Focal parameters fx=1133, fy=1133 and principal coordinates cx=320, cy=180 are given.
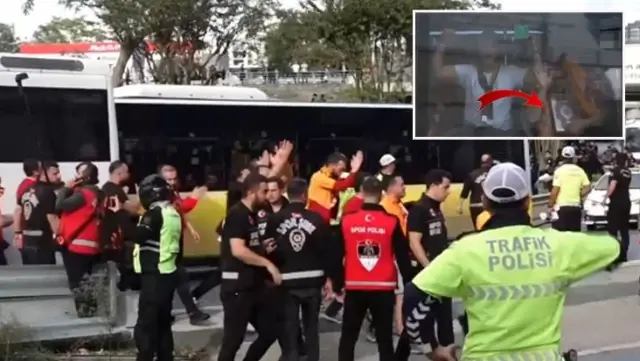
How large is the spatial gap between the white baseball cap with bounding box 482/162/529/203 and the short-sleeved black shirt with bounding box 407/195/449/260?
4.89 metres

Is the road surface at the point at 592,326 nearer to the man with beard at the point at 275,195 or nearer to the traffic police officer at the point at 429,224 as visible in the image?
the traffic police officer at the point at 429,224

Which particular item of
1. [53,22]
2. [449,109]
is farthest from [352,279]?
[53,22]

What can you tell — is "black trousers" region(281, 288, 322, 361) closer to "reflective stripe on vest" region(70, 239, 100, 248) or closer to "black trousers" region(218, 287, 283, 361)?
"black trousers" region(218, 287, 283, 361)

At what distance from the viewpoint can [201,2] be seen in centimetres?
3341

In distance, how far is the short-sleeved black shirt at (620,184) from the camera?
593 inches

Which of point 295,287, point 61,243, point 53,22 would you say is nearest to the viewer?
point 295,287

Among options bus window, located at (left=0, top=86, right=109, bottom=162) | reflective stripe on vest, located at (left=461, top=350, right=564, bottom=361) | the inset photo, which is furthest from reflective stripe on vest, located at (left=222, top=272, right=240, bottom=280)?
the inset photo

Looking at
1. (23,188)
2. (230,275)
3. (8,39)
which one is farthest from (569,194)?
(8,39)

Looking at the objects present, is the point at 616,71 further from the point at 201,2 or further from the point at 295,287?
the point at 201,2

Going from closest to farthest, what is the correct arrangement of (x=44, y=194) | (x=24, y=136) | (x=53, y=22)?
(x=44, y=194) → (x=24, y=136) → (x=53, y=22)

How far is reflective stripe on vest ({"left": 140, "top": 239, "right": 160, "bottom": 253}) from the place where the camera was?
8500mm

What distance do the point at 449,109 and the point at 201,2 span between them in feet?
54.5

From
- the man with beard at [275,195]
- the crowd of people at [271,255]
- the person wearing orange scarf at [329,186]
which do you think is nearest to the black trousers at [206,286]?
the crowd of people at [271,255]

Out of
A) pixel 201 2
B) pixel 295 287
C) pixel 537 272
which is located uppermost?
pixel 201 2
